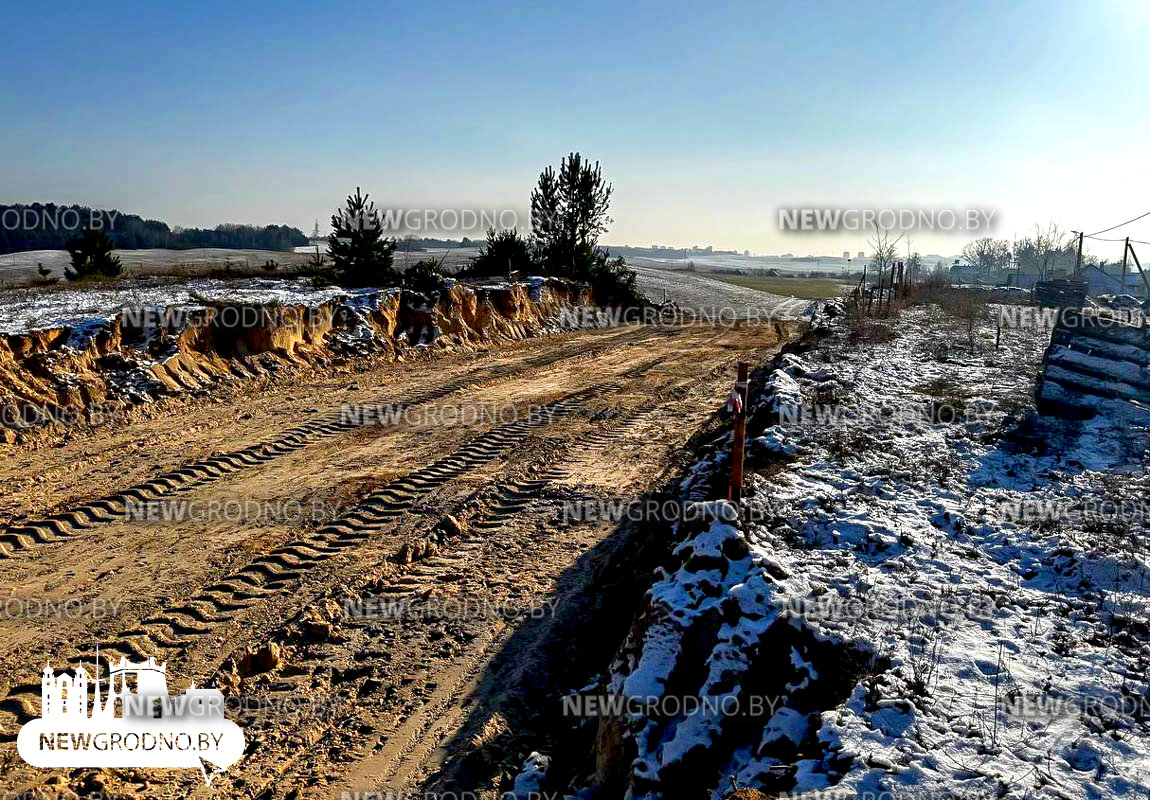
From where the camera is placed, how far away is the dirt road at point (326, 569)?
464 centimetres

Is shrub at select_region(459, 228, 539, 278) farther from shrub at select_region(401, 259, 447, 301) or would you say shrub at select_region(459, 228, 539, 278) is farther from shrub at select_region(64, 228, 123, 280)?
shrub at select_region(64, 228, 123, 280)

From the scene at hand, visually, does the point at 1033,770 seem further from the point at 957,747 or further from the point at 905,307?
the point at 905,307

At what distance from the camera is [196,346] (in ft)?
42.1

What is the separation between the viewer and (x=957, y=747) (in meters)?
3.73

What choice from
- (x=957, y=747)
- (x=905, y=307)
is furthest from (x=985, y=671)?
(x=905, y=307)

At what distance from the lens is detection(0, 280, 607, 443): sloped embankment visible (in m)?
10.4

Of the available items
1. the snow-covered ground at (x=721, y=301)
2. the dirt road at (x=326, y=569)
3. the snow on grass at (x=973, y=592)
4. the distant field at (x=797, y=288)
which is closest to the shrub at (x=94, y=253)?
the dirt road at (x=326, y=569)

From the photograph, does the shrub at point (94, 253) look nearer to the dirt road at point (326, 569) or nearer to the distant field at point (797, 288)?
the dirt road at point (326, 569)

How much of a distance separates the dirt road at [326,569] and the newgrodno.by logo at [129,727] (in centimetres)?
10

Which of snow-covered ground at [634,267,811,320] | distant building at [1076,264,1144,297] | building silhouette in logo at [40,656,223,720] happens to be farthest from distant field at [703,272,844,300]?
building silhouette in logo at [40,656,223,720]

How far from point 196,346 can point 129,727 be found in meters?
9.71

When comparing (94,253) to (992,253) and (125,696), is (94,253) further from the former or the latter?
(992,253)

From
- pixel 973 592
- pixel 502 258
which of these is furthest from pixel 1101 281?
pixel 973 592

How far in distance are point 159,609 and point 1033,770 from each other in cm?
634
